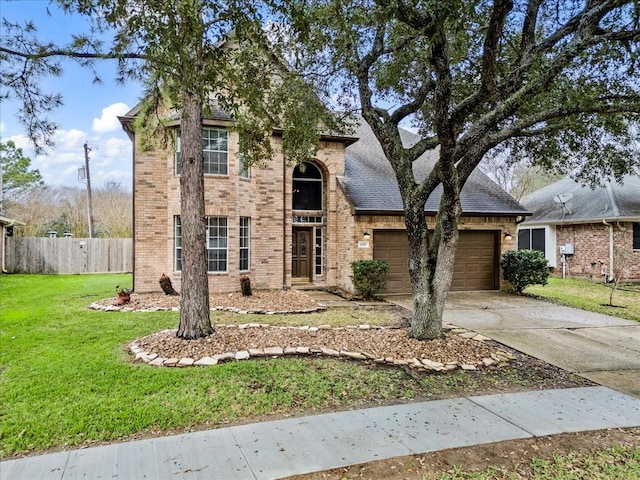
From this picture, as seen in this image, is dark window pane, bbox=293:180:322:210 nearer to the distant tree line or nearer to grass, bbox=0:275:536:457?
grass, bbox=0:275:536:457

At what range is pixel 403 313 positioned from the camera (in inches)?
385

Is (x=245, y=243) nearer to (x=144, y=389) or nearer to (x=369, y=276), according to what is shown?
(x=369, y=276)

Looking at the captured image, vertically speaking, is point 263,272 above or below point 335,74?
below

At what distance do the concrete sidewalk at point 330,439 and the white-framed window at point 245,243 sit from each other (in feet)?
29.3

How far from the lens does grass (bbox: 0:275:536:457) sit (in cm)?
→ 379

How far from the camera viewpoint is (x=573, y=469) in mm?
3170

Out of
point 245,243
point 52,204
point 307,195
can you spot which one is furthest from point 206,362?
point 52,204

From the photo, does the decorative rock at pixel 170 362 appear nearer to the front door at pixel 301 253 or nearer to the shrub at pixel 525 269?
the front door at pixel 301 253

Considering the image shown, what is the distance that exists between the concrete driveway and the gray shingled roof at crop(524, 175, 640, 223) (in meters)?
7.44

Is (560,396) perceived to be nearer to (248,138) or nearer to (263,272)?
(248,138)

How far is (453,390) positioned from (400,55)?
558cm

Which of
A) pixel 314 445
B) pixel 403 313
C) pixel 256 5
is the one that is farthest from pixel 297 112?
pixel 314 445

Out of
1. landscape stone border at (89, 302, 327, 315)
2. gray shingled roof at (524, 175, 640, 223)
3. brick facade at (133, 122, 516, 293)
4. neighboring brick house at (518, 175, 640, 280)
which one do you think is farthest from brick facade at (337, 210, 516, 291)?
neighboring brick house at (518, 175, 640, 280)

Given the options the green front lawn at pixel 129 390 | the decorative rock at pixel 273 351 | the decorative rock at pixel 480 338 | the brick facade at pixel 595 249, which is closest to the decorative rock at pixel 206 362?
the green front lawn at pixel 129 390
